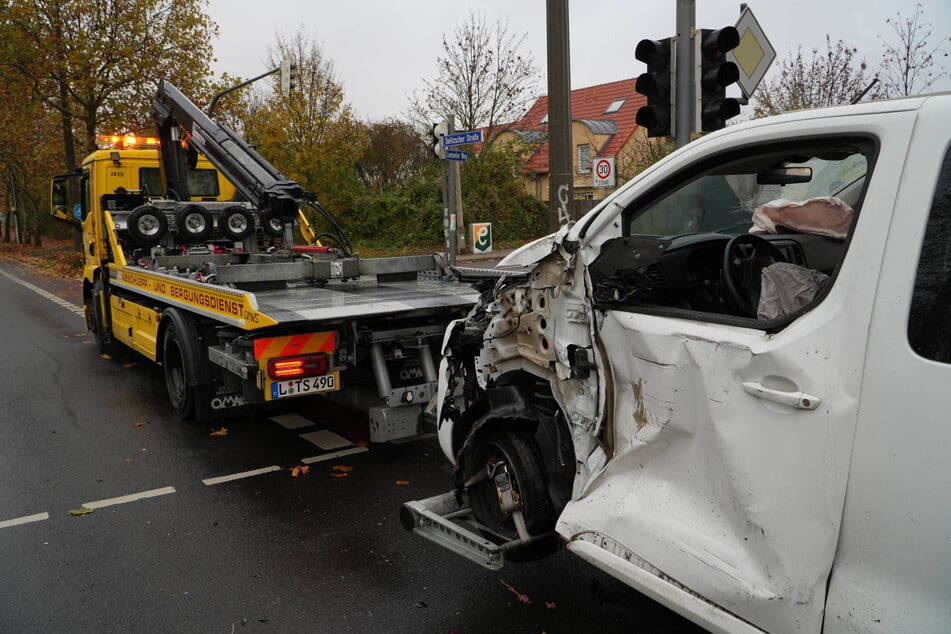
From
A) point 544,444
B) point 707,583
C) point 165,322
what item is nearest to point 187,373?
point 165,322

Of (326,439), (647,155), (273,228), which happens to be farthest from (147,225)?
(647,155)

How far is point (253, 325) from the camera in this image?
5129mm

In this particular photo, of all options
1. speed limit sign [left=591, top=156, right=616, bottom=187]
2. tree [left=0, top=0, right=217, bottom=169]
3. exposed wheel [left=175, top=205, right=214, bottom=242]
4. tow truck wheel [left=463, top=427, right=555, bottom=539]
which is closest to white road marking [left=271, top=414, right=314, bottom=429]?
exposed wheel [left=175, top=205, right=214, bottom=242]

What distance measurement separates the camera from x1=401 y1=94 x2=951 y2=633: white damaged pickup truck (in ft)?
6.75

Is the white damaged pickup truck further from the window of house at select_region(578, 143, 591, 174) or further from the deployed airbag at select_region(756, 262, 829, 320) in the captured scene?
the window of house at select_region(578, 143, 591, 174)

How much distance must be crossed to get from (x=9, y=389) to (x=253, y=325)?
16.7 ft

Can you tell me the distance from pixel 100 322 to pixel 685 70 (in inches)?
305

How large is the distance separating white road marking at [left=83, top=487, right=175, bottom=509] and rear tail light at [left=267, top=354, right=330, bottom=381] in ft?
3.66

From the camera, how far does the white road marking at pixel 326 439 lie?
6.32 metres

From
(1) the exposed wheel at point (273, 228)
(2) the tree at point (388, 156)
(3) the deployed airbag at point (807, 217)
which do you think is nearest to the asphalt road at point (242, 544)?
(3) the deployed airbag at point (807, 217)

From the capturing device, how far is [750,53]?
7645 millimetres

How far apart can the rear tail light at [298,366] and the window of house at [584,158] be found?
109 ft

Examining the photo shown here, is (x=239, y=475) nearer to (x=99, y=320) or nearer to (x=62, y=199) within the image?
(x=99, y=320)

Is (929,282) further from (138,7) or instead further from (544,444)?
(138,7)
